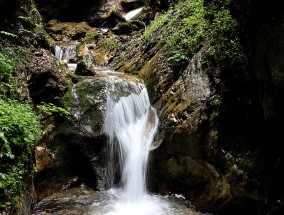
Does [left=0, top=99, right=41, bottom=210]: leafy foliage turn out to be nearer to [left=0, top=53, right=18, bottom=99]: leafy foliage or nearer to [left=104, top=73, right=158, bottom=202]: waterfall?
[left=0, top=53, right=18, bottom=99]: leafy foliage

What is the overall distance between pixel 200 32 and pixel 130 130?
3.18m

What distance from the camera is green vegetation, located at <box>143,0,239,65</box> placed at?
593cm

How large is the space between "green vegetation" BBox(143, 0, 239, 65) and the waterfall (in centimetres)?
147

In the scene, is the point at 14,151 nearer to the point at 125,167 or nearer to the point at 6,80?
the point at 6,80

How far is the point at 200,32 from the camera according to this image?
7.51 m

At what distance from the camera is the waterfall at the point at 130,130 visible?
647cm

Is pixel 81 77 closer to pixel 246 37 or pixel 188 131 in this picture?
pixel 188 131

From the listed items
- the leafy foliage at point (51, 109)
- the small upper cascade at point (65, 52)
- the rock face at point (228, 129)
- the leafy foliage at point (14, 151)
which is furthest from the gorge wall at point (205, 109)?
the small upper cascade at point (65, 52)

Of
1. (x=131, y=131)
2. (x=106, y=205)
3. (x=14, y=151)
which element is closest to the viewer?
(x=14, y=151)

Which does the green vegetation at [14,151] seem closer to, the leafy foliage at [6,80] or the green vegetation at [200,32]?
the leafy foliage at [6,80]

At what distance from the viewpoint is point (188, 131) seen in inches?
232

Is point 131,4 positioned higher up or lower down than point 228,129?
higher up

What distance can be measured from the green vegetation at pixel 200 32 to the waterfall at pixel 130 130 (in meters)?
1.47

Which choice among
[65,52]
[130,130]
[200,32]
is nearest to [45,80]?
[130,130]
